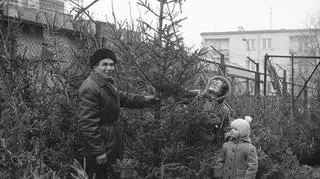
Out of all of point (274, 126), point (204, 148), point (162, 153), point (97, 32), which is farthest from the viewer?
point (274, 126)

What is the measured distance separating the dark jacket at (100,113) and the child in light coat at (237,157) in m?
1.17

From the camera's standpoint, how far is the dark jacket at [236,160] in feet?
15.1

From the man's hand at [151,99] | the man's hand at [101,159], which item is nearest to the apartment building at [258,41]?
the man's hand at [151,99]

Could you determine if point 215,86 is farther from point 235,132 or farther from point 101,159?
point 101,159

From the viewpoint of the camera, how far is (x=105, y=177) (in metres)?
4.17

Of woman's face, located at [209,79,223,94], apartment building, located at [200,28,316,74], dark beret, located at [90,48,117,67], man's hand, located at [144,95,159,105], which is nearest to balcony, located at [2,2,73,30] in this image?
dark beret, located at [90,48,117,67]

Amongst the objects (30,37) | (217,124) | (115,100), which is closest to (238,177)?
(217,124)

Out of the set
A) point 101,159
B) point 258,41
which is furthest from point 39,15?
point 258,41

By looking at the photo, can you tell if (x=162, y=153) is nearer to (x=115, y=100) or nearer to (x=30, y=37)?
(x=115, y=100)

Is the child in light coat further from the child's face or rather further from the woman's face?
the woman's face

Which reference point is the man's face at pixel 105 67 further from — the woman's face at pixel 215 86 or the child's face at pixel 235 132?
the child's face at pixel 235 132

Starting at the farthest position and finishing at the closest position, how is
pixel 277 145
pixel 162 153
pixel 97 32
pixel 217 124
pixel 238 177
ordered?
1. pixel 277 145
2. pixel 97 32
3. pixel 238 177
4. pixel 217 124
5. pixel 162 153

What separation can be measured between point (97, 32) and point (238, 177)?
244cm

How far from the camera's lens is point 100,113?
400cm
